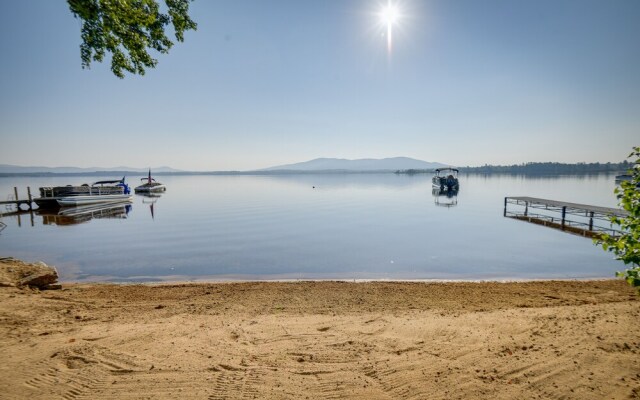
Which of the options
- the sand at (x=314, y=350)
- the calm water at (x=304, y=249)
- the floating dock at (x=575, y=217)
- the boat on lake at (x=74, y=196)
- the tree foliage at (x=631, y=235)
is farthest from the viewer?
the boat on lake at (x=74, y=196)

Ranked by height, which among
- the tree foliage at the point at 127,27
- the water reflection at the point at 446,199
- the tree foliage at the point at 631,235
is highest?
the tree foliage at the point at 127,27

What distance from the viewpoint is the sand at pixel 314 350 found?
4.41 meters

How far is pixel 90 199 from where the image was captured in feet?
153

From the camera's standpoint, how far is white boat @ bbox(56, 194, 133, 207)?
4347cm

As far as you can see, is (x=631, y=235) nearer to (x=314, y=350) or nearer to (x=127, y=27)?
(x=314, y=350)

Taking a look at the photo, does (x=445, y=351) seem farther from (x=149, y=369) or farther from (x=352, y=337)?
(x=149, y=369)

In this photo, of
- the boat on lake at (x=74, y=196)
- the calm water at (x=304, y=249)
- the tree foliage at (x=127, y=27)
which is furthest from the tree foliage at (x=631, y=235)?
the boat on lake at (x=74, y=196)

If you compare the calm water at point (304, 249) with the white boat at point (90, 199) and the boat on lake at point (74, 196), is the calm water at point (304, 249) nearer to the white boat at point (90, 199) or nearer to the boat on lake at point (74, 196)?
the white boat at point (90, 199)

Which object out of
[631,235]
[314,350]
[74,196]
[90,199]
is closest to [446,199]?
Result: [314,350]

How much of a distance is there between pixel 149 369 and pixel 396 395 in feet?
12.7

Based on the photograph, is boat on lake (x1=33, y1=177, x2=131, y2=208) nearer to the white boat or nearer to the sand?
the white boat

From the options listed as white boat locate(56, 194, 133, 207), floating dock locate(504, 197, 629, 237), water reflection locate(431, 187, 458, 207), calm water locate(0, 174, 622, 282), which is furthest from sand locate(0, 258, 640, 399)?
white boat locate(56, 194, 133, 207)

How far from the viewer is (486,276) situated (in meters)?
13.9

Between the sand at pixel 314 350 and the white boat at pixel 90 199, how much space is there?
43646 millimetres
